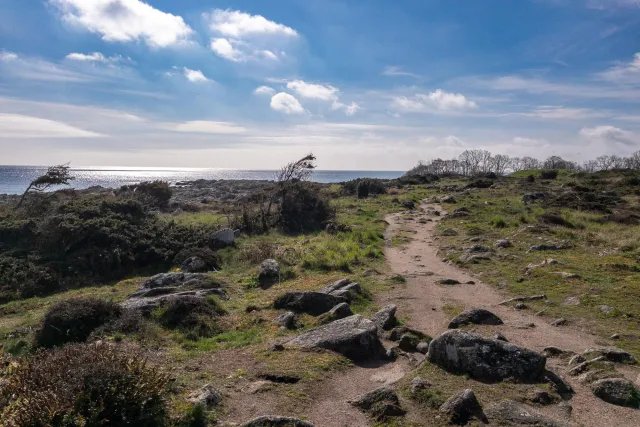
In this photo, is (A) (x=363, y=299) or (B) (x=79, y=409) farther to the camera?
(A) (x=363, y=299)

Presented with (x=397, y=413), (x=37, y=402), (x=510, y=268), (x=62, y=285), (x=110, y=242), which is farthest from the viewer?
(x=110, y=242)

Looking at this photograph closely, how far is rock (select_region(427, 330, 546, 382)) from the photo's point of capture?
7.40 meters

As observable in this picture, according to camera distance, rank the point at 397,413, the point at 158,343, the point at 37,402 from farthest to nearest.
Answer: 1. the point at 158,343
2. the point at 397,413
3. the point at 37,402

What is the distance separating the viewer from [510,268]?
1581 cm

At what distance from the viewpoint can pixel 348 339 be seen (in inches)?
350

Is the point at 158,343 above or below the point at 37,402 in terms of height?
below

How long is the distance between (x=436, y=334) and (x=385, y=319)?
1218 millimetres

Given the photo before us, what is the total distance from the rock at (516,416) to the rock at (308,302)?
18.9 feet

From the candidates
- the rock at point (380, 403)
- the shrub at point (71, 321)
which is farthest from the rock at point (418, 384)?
the shrub at point (71, 321)

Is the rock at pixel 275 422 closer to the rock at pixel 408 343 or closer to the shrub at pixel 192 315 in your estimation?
the rock at pixel 408 343

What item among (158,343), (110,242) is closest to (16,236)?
(110,242)

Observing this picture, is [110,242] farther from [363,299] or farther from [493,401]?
[493,401]

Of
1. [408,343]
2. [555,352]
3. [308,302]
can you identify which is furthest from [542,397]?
[308,302]

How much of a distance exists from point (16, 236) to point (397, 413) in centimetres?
2121
